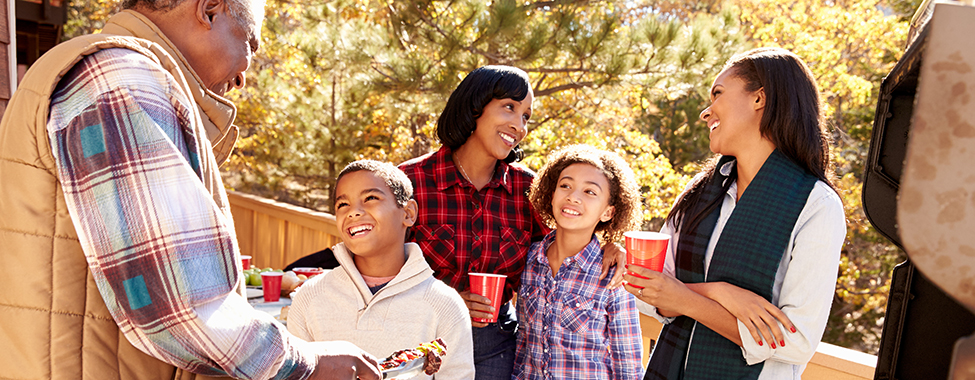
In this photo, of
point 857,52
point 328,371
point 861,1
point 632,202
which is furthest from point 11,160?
point 857,52

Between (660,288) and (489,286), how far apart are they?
1.84 feet

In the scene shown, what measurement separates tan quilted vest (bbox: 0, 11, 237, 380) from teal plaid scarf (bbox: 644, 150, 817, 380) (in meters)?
1.44

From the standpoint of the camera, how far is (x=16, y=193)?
97 cm

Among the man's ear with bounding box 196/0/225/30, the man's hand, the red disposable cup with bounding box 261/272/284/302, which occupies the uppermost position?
the man's ear with bounding box 196/0/225/30

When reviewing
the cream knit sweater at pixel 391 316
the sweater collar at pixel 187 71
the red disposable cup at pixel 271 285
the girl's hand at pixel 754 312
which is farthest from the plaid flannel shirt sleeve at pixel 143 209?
the red disposable cup at pixel 271 285

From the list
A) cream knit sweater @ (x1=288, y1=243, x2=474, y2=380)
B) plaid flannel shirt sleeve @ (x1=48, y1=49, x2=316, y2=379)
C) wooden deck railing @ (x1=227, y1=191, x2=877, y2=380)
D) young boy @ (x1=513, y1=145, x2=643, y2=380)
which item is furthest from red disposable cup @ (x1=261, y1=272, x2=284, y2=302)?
plaid flannel shirt sleeve @ (x1=48, y1=49, x2=316, y2=379)

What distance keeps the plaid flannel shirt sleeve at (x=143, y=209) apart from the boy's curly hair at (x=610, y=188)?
151 cm

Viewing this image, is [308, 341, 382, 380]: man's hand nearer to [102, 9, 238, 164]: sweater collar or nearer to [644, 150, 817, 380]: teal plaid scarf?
[102, 9, 238, 164]: sweater collar

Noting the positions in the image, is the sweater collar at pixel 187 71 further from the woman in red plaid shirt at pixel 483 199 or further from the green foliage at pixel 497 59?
the green foliage at pixel 497 59

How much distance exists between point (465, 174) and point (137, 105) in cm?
154

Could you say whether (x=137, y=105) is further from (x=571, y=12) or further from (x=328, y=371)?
(x=571, y=12)

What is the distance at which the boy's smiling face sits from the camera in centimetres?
196

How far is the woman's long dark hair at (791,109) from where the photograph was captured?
171cm

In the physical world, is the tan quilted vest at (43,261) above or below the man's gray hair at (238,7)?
below
